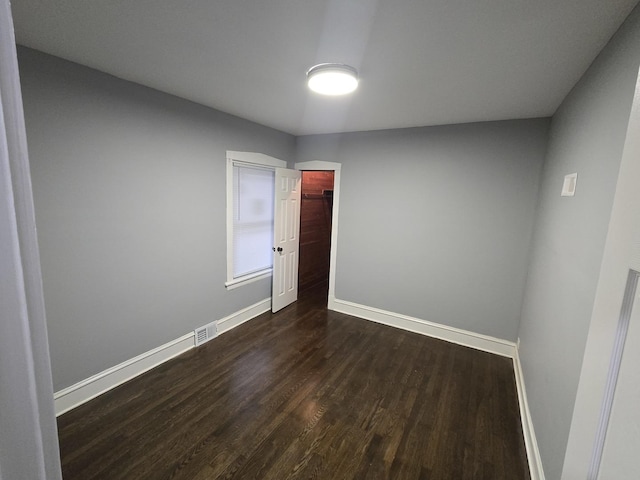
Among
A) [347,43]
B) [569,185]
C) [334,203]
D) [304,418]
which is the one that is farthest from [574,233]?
[334,203]

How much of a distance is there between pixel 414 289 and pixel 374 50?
264cm

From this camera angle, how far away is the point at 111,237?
218 centimetres

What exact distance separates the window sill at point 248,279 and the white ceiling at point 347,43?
1996 millimetres

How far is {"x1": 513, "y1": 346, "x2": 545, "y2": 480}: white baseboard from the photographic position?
1.64 metres

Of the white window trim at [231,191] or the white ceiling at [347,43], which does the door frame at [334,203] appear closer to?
the white window trim at [231,191]

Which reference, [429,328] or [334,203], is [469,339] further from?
[334,203]

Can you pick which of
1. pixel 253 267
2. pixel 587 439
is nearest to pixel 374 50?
pixel 587 439

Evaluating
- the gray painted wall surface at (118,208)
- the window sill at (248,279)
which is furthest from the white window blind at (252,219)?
the gray painted wall surface at (118,208)

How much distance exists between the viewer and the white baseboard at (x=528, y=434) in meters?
1.64

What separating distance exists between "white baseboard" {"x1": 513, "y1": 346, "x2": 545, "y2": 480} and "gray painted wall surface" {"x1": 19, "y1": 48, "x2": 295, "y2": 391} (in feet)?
9.61

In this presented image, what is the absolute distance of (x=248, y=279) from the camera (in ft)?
11.6

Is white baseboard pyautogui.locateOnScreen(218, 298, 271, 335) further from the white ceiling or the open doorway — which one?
the white ceiling

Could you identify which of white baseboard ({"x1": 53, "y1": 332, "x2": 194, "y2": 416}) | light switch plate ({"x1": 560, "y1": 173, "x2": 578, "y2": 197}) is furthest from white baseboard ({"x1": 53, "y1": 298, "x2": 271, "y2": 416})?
light switch plate ({"x1": 560, "y1": 173, "x2": 578, "y2": 197})

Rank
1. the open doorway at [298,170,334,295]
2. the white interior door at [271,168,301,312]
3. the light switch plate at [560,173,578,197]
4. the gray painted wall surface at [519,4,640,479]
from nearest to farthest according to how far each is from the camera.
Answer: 1. the gray painted wall surface at [519,4,640,479]
2. the light switch plate at [560,173,578,197]
3. the white interior door at [271,168,301,312]
4. the open doorway at [298,170,334,295]
